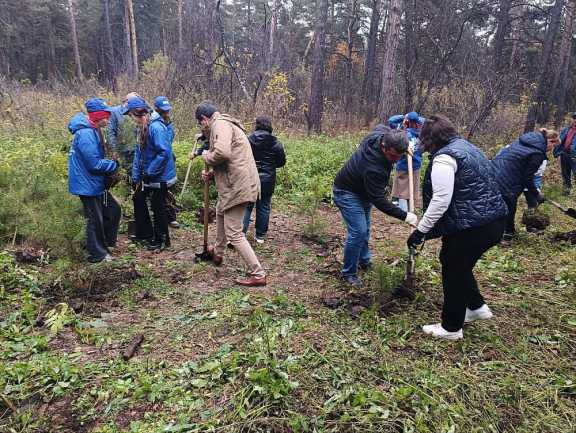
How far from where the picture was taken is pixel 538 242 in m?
6.14

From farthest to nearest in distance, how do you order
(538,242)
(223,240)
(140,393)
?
(538,242), (223,240), (140,393)

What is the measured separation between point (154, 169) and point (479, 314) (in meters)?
3.98

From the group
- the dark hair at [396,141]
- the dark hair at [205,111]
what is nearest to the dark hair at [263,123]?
the dark hair at [205,111]

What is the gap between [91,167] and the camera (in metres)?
4.58

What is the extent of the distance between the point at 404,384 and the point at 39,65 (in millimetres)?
40065

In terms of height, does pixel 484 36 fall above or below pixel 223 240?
above

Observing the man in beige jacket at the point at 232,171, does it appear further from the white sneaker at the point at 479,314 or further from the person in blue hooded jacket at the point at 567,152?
the person in blue hooded jacket at the point at 567,152

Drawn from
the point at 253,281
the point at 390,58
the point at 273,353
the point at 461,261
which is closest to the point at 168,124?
the point at 253,281

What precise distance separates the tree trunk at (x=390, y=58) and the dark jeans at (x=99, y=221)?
8380 millimetres

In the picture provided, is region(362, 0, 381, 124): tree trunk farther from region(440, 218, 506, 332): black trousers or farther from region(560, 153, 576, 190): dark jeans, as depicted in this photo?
region(440, 218, 506, 332): black trousers

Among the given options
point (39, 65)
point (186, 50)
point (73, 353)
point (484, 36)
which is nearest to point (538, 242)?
point (73, 353)

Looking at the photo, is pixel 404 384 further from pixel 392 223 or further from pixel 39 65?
pixel 39 65

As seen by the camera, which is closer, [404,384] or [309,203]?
[404,384]

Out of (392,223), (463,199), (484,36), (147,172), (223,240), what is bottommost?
(392,223)
